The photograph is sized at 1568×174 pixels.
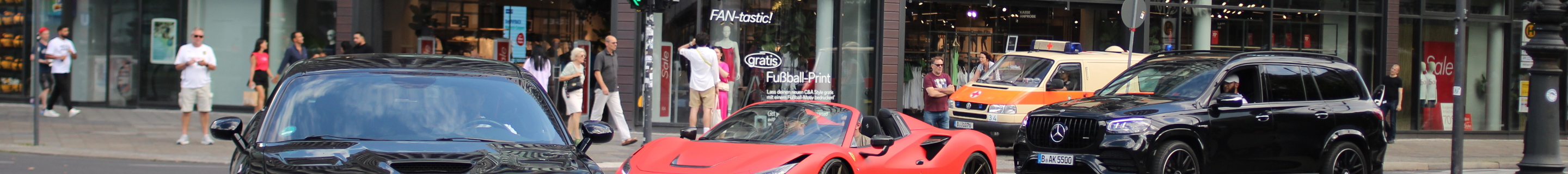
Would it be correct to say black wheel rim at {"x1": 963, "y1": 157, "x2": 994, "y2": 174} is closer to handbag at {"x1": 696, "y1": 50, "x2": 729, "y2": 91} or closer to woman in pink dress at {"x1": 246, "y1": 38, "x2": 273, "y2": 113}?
handbag at {"x1": 696, "y1": 50, "x2": 729, "y2": 91}

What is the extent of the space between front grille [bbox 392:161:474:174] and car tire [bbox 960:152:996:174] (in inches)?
159

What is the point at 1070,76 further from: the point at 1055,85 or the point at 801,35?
the point at 801,35

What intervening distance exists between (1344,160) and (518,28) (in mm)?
10160

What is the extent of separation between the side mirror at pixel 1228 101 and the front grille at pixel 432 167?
17.9 ft

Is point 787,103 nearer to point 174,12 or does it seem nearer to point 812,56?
point 812,56

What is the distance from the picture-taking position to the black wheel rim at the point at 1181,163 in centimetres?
800

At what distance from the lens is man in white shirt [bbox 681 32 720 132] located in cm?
1283

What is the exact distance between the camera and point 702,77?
507 inches

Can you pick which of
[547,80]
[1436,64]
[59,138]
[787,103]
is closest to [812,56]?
[547,80]

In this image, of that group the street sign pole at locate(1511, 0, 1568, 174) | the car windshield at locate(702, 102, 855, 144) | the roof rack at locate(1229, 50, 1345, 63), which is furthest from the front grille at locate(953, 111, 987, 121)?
the street sign pole at locate(1511, 0, 1568, 174)

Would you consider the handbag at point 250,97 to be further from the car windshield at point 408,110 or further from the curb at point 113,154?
the car windshield at point 408,110

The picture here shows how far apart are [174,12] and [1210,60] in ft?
40.8

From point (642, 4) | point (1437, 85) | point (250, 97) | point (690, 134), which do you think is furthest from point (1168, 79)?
point (1437, 85)

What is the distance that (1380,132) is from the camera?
935 centimetres
